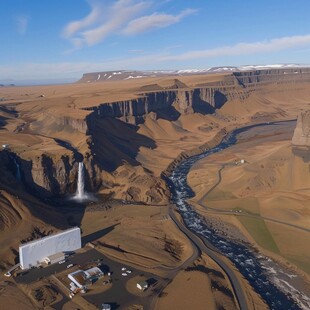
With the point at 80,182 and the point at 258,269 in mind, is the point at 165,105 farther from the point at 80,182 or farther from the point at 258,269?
the point at 258,269

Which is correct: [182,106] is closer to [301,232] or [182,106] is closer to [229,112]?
[229,112]

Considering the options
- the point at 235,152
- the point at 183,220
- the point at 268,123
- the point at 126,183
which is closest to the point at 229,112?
the point at 268,123

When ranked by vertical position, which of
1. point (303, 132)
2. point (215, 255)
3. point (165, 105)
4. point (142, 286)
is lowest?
point (215, 255)

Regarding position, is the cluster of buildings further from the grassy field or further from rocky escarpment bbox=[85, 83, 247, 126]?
rocky escarpment bbox=[85, 83, 247, 126]

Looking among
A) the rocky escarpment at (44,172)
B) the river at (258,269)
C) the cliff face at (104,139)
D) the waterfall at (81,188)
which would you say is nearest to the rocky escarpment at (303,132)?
the cliff face at (104,139)

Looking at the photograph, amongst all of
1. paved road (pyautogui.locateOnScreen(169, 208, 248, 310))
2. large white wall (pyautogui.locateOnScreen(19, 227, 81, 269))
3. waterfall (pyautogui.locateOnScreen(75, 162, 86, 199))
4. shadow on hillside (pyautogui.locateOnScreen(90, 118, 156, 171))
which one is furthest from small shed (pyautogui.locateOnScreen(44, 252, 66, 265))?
shadow on hillside (pyautogui.locateOnScreen(90, 118, 156, 171))

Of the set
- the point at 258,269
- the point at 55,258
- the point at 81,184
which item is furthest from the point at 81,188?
the point at 258,269

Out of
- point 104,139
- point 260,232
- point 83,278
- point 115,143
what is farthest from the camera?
point 115,143
